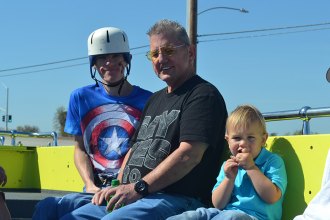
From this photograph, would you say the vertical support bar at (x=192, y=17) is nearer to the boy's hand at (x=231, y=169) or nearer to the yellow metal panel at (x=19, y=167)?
the yellow metal panel at (x=19, y=167)

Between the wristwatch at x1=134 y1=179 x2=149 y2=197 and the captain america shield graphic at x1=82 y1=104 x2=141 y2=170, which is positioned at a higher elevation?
the captain america shield graphic at x1=82 y1=104 x2=141 y2=170

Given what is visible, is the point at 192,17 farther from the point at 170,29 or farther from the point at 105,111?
the point at 170,29

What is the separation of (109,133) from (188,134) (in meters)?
1.13

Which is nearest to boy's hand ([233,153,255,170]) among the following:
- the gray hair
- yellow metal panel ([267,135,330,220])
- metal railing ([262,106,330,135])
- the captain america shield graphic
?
yellow metal panel ([267,135,330,220])

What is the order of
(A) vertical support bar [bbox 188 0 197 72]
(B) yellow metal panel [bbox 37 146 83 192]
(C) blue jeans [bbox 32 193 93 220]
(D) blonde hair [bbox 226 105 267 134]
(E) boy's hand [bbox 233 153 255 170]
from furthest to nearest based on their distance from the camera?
(A) vertical support bar [bbox 188 0 197 72]
(B) yellow metal panel [bbox 37 146 83 192]
(C) blue jeans [bbox 32 193 93 220]
(D) blonde hair [bbox 226 105 267 134]
(E) boy's hand [bbox 233 153 255 170]

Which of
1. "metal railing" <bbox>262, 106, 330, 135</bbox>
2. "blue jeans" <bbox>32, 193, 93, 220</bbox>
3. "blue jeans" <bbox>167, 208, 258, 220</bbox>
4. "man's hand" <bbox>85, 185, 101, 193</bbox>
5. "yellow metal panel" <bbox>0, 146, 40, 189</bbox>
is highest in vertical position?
"metal railing" <bbox>262, 106, 330, 135</bbox>

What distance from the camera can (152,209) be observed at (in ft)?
12.3

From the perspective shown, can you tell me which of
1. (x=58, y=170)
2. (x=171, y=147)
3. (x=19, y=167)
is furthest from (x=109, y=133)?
(x=19, y=167)

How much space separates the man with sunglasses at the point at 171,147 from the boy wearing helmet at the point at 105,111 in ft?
1.16

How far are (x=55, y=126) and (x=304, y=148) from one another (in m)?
76.8

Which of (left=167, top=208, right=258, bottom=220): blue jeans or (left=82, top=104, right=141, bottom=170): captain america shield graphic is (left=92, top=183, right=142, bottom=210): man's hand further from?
(left=82, top=104, right=141, bottom=170): captain america shield graphic

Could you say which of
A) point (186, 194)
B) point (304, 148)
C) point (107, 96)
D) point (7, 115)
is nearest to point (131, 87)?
point (107, 96)

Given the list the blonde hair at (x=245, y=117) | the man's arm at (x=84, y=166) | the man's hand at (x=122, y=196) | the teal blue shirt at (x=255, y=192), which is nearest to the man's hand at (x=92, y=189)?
the man's arm at (x=84, y=166)

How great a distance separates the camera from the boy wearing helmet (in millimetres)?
4777
